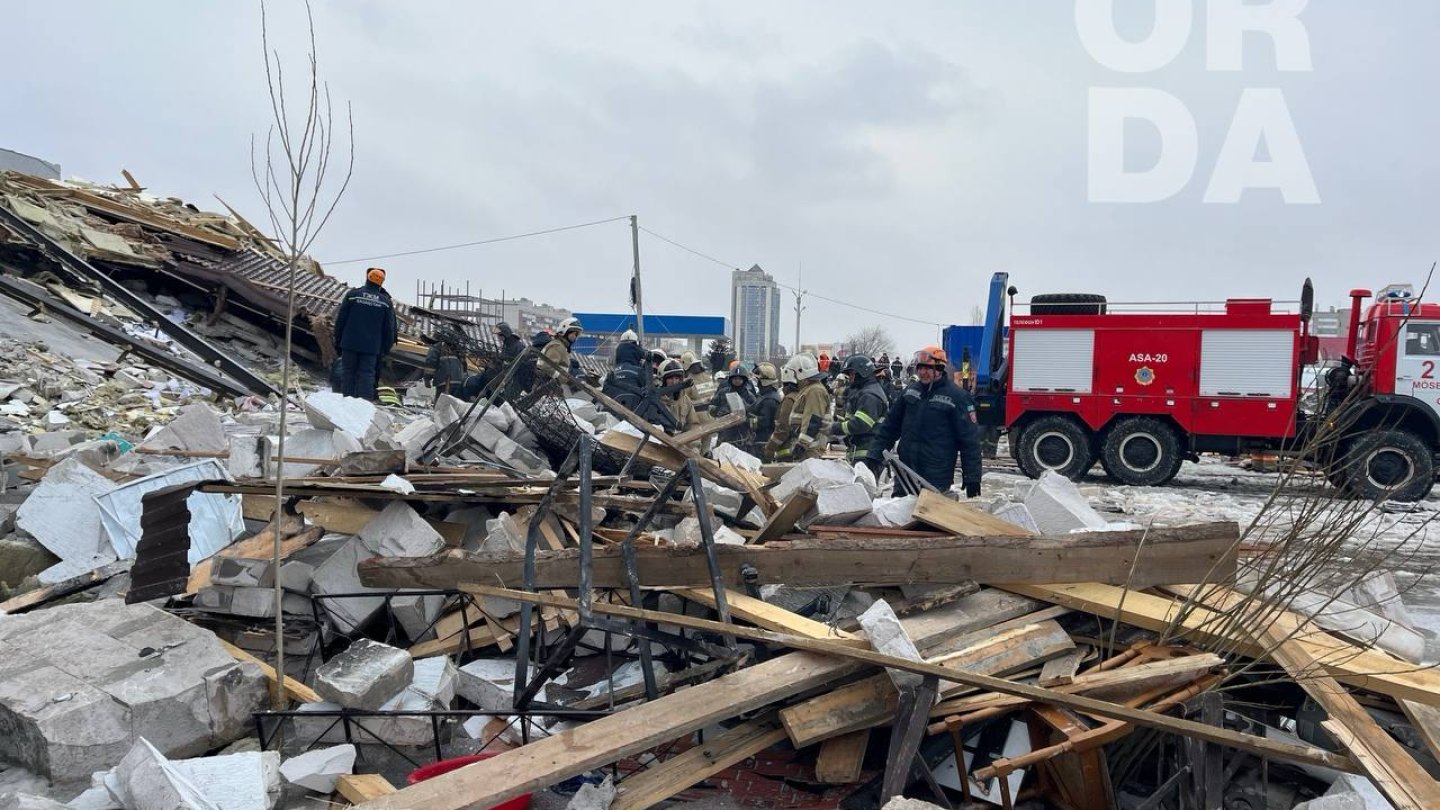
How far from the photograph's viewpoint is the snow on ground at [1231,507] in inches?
237

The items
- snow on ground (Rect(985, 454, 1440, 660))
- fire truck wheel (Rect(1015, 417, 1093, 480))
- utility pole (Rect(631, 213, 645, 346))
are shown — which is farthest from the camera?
A: utility pole (Rect(631, 213, 645, 346))

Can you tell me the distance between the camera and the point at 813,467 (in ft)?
16.4

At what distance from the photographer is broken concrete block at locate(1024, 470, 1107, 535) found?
4062 mm

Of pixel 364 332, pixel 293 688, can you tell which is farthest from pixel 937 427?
pixel 364 332

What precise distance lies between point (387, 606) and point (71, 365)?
27.6 ft

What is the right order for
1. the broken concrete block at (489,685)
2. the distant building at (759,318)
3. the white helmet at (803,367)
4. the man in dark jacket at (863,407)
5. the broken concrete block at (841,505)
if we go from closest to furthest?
1. the broken concrete block at (489,685)
2. the broken concrete block at (841,505)
3. the man in dark jacket at (863,407)
4. the white helmet at (803,367)
5. the distant building at (759,318)

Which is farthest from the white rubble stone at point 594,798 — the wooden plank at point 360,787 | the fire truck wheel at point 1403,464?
the fire truck wheel at point 1403,464

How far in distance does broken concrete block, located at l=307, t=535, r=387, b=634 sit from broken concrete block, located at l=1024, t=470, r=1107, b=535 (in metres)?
3.32

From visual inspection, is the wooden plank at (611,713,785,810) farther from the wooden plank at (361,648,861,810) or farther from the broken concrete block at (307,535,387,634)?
the broken concrete block at (307,535,387,634)

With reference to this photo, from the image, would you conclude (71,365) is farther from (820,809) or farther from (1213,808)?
(1213,808)

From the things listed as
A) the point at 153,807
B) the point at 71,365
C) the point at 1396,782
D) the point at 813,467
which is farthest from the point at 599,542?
the point at 71,365

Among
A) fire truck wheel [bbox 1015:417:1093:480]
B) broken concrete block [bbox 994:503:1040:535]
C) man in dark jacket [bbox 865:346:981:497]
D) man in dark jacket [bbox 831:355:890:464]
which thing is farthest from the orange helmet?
fire truck wheel [bbox 1015:417:1093:480]

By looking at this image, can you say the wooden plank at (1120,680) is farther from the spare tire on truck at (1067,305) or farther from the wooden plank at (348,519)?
the spare tire on truck at (1067,305)

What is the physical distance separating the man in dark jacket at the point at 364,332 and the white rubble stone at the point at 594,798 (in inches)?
259
